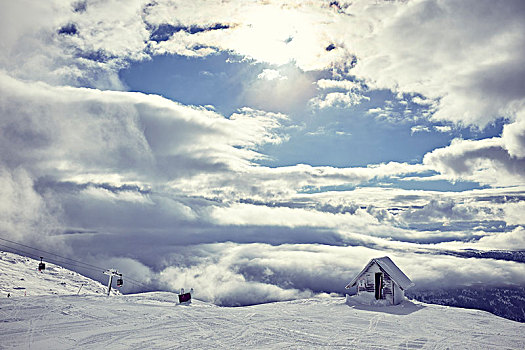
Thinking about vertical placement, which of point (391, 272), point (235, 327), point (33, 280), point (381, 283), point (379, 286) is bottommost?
point (33, 280)

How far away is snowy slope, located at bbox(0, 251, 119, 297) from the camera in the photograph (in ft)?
327

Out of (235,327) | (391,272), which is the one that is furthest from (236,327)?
(391,272)

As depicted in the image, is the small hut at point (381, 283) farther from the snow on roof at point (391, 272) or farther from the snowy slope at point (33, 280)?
the snowy slope at point (33, 280)

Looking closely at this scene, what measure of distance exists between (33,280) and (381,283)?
136800 millimetres

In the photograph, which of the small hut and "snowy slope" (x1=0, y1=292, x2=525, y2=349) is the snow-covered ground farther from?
the small hut

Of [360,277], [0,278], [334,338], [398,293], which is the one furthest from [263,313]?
Answer: [0,278]

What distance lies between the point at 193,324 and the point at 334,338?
32.5 ft

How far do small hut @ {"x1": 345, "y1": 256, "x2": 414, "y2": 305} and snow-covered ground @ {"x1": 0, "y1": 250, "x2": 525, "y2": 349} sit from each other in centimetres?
231

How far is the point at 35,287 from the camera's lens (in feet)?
350

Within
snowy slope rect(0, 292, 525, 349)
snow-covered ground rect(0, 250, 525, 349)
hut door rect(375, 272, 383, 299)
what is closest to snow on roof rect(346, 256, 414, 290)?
hut door rect(375, 272, 383, 299)

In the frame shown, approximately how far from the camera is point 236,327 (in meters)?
22.0

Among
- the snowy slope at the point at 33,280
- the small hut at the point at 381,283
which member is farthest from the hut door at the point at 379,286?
the snowy slope at the point at 33,280

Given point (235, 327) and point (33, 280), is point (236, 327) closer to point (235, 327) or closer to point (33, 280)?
point (235, 327)

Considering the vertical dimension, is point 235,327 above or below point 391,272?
below
